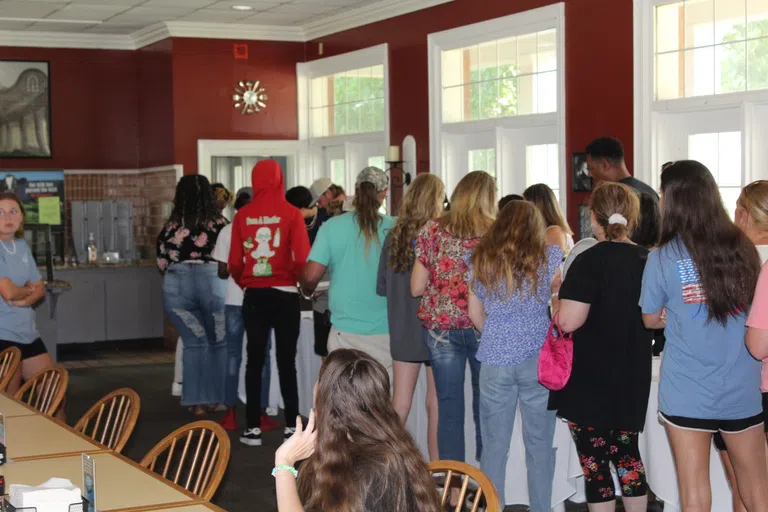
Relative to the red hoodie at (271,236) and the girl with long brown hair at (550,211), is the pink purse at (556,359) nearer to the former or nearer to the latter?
the girl with long brown hair at (550,211)

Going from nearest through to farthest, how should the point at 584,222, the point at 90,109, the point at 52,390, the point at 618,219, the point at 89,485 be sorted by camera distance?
1. the point at 89,485
2. the point at 618,219
3. the point at 52,390
4. the point at 584,222
5. the point at 90,109

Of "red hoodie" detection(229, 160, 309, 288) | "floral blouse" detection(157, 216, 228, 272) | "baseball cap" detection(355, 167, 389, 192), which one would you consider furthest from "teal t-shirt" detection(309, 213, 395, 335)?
"floral blouse" detection(157, 216, 228, 272)

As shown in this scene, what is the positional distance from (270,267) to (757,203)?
10.2 ft

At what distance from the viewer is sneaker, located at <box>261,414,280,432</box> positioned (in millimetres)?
6949

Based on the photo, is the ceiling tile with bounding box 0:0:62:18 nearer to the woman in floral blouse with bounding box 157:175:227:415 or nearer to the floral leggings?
the woman in floral blouse with bounding box 157:175:227:415

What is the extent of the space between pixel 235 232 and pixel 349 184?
15.2 ft

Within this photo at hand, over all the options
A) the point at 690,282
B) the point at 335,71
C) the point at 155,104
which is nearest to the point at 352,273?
the point at 690,282

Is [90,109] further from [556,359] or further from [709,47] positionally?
[556,359]

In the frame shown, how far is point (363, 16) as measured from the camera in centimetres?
996

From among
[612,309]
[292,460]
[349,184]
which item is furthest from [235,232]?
[349,184]

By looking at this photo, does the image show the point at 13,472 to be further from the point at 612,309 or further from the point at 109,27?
the point at 109,27

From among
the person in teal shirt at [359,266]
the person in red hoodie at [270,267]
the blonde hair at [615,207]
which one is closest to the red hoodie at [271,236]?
the person in red hoodie at [270,267]

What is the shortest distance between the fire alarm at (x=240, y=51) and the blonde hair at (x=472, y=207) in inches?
267

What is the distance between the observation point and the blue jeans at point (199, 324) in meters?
7.04
